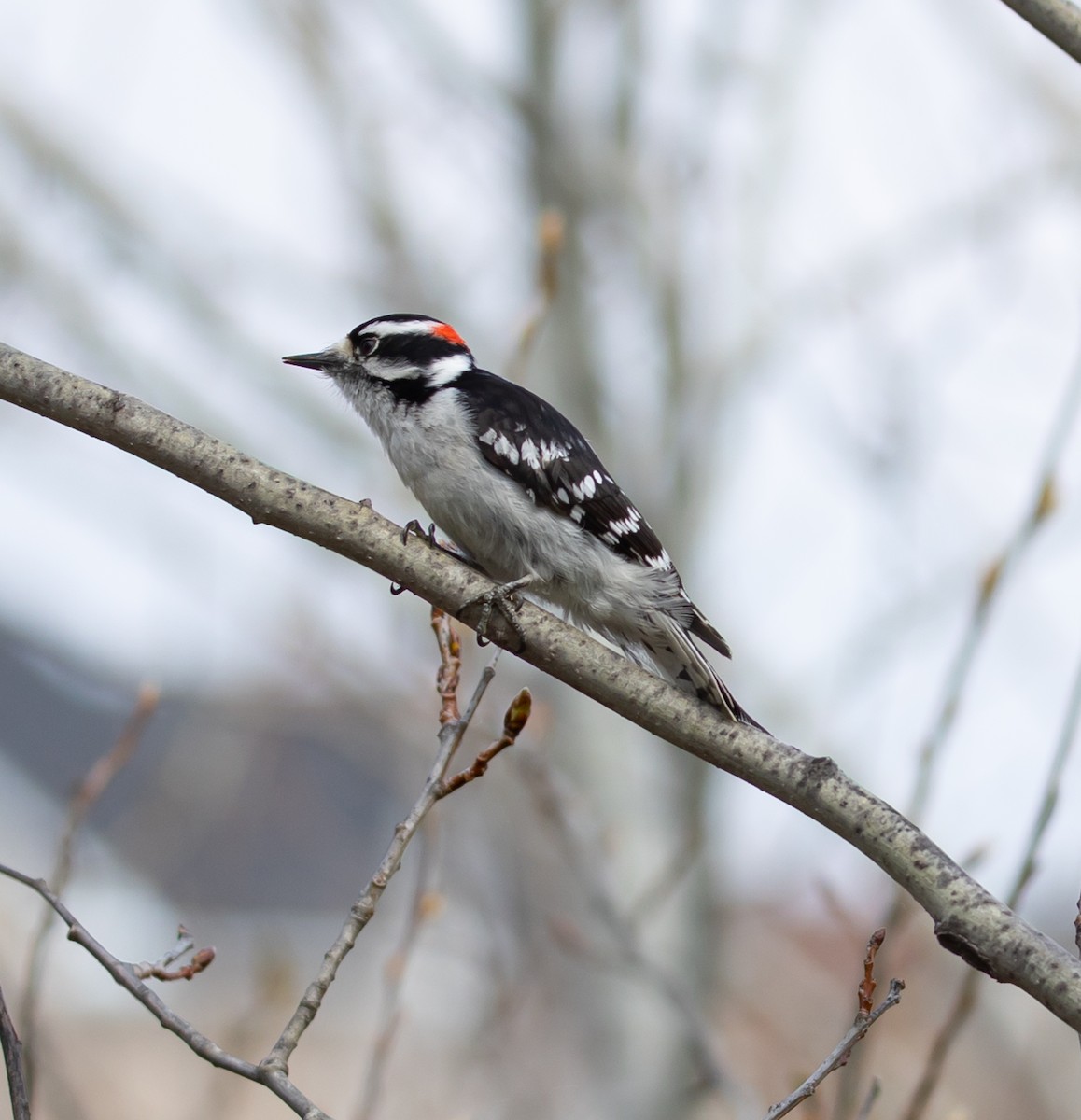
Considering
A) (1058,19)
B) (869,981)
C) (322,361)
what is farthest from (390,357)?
(869,981)

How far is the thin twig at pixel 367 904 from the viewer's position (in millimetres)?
1972

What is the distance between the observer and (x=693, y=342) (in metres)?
9.26

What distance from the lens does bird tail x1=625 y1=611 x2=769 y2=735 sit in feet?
10.2

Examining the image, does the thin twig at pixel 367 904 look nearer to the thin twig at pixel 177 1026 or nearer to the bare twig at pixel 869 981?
the thin twig at pixel 177 1026

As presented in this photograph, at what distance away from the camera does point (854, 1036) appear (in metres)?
2.03

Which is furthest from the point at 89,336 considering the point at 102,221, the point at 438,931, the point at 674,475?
the point at 438,931

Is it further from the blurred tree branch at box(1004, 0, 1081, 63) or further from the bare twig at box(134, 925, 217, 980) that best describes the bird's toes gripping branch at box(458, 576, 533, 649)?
the blurred tree branch at box(1004, 0, 1081, 63)

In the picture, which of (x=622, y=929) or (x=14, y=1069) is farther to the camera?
(x=622, y=929)

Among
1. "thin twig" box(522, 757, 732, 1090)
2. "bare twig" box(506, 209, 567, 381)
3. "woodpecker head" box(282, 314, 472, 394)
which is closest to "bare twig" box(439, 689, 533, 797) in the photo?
"thin twig" box(522, 757, 732, 1090)

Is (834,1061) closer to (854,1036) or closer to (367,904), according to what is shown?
(854,1036)

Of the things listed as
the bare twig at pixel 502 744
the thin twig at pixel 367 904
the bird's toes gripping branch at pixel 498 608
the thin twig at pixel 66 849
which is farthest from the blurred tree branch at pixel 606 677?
the thin twig at pixel 66 849

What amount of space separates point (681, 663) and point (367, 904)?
1.51m

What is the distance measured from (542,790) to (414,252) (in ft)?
20.8

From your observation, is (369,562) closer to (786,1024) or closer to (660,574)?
(660,574)
